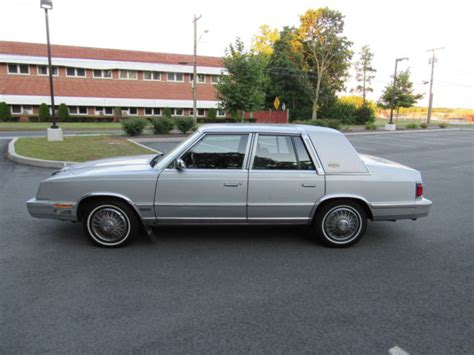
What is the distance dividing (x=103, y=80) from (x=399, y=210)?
43592mm

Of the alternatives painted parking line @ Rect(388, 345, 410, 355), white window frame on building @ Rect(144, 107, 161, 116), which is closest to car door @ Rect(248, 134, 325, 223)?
painted parking line @ Rect(388, 345, 410, 355)

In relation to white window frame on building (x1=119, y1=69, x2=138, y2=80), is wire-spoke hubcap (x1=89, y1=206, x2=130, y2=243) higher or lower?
lower

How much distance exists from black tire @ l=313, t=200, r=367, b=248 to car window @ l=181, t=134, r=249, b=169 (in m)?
1.31

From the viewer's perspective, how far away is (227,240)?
4879 millimetres

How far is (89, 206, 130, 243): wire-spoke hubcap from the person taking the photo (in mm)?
4469

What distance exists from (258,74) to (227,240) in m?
22.8

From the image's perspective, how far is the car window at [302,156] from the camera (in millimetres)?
4566

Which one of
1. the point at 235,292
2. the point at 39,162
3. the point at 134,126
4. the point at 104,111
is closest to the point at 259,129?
the point at 235,292

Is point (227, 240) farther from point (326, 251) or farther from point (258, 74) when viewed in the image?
point (258, 74)

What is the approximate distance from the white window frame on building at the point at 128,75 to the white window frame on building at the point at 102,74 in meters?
1.13

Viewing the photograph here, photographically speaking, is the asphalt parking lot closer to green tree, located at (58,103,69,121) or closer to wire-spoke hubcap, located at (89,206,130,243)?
wire-spoke hubcap, located at (89,206,130,243)

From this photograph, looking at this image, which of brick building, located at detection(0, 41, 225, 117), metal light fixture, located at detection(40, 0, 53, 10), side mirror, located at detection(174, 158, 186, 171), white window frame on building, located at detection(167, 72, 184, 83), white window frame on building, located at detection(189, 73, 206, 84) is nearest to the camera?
side mirror, located at detection(174, 158, 186, 171)

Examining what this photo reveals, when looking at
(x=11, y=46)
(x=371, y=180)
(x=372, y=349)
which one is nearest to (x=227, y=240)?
(x=371, y=180)

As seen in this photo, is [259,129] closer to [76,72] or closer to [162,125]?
[162,125]
